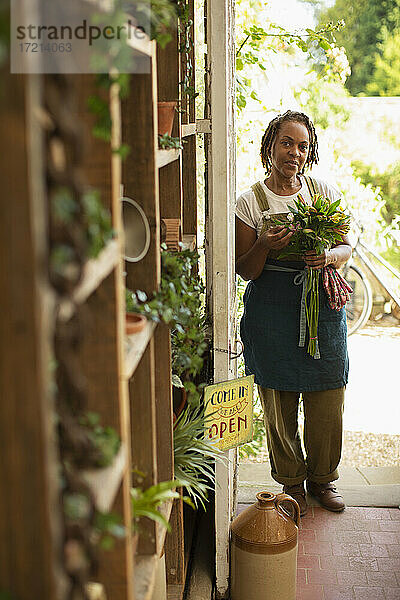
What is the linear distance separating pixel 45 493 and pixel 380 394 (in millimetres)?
4811

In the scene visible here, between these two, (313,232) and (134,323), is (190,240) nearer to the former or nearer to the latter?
(313,232)

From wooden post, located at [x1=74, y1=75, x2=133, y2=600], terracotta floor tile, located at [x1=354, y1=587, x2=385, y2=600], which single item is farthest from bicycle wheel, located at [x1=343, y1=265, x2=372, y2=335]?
wooden post, located at [x1=74, y1=75, x2=133, y2=600]

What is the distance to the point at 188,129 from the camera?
2166mm

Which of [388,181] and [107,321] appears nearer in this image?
[107,321]

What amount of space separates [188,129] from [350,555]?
66.4 inches

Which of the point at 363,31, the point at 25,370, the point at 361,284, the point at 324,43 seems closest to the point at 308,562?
the point at 25,370

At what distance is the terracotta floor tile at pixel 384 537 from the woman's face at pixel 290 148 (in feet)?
4.83

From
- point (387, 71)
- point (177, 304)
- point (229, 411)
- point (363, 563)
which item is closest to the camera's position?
point (177, 304)

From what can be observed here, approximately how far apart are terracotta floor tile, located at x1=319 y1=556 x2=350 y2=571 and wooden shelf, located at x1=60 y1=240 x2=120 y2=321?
6.57ft

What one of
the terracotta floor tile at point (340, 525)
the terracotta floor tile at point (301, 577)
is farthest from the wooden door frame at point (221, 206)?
the terracotta floor tile at point (340, 525)

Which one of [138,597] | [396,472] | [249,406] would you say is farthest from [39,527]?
[396,472]

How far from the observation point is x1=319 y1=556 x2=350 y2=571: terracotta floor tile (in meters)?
2.65

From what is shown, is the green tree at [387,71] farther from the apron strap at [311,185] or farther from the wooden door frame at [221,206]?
the wooden door frame at [221,206]

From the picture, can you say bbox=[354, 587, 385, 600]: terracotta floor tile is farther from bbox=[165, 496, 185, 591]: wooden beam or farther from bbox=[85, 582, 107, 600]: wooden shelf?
bbox=[85, 582, 107, 600]: wooden shelf
